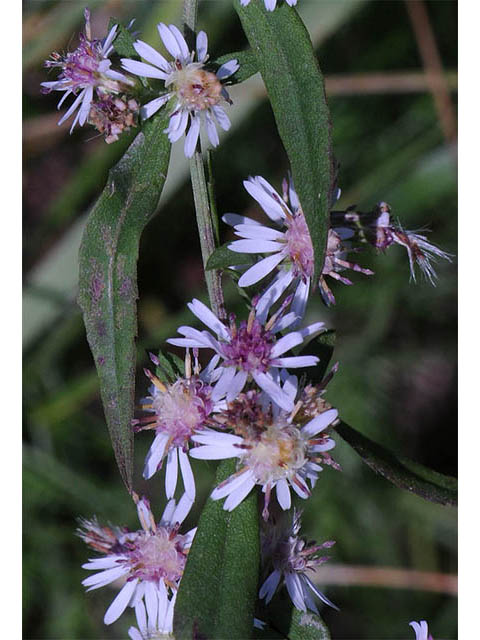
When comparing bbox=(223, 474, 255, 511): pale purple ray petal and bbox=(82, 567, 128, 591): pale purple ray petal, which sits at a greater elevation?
bbox=(223, 474, 255, 511): pale purple ray petal

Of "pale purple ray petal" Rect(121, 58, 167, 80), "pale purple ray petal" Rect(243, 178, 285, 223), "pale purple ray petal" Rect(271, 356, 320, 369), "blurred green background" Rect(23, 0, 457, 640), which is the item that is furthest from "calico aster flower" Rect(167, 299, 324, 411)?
"blurred green background" Rect(23, 0, 457, 640)

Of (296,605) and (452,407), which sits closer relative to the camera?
(296,605)

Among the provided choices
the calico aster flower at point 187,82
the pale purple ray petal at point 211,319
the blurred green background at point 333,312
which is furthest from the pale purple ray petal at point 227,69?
the blurred green background at point 333,312

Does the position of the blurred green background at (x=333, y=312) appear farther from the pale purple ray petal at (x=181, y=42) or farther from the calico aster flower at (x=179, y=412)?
the calico aster flower at (x=179, y=412)

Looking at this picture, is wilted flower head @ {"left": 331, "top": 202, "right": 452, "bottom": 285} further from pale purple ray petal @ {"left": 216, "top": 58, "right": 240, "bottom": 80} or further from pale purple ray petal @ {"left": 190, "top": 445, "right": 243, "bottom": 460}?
pale purple ray petal @ {"left": 190, "top": 445, "right": 243, "bottom": 460}

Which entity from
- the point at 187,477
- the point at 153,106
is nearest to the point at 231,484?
the point at 187,477

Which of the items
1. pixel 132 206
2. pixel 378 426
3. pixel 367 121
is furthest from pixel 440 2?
pixel 132 206

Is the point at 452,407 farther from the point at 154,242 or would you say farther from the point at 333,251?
the point at 333,251
